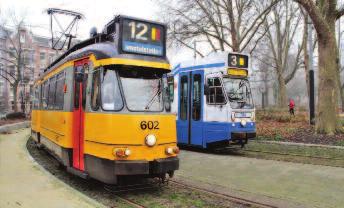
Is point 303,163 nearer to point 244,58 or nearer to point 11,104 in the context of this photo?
point 244,58

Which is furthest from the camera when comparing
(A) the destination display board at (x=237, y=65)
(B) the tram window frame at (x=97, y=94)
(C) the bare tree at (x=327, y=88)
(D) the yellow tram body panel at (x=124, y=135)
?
(C) the bare tree at (x=327, y=88)

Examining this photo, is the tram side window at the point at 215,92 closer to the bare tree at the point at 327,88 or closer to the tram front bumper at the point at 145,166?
the bare tree at the point at 327,88

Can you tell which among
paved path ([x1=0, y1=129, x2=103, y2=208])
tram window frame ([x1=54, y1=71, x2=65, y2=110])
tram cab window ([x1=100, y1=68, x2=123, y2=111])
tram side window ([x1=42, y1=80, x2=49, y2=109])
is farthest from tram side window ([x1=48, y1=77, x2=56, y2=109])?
tram cab window ([x1=100, y1=68, x2=123, y2=111])

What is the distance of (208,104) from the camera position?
14.7 meters

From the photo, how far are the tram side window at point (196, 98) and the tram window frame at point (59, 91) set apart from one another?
5.42 m

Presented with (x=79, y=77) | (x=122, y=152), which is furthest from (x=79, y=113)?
(x=122, y=152)

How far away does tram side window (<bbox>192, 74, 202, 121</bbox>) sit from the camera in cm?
1512

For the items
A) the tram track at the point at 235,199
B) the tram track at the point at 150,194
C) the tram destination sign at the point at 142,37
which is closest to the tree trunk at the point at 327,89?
the tram track at the point at 150,194

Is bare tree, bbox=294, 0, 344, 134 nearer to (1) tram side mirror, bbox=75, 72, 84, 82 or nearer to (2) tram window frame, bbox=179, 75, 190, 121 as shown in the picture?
(2) tram window frame, bbox=179, 75, 190, 121

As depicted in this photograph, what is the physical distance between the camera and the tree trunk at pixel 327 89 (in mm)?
17766

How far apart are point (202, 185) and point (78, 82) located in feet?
11.9

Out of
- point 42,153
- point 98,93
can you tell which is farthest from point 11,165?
point 98,93

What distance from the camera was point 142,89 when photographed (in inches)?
331

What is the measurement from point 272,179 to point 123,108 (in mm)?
4068
